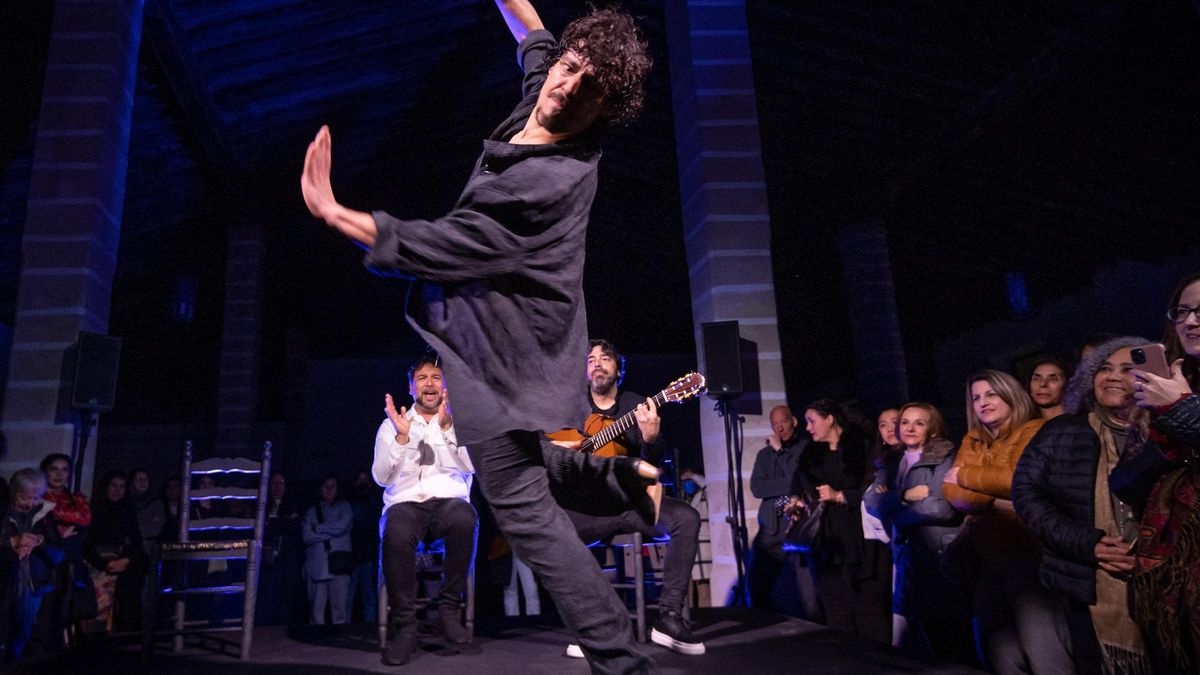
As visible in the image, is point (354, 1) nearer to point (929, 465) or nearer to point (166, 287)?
point (929, 465)

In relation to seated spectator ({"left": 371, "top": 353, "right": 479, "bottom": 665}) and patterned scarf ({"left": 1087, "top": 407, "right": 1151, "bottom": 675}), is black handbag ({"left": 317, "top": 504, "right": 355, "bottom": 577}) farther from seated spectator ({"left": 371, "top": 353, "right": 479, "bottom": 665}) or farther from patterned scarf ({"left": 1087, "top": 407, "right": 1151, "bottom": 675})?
patterned scarf ({"left": 1087, "top": 407, "right": 1151, "bottom": 675})

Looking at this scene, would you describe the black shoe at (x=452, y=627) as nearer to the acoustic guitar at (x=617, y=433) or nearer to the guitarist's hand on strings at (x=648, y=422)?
the acoustic guitar at (x=617, y=433)

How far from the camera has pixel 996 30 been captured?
261 inches

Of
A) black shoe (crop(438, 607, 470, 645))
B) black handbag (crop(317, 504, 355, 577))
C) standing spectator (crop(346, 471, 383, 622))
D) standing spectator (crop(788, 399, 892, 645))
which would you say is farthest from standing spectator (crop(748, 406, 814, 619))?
black handbag (crop(317, 504, 355, 577))

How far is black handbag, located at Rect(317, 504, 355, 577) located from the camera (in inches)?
287

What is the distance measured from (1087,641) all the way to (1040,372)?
1.15m

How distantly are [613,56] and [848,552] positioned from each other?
353cm

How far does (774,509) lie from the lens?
→ 4855 mm

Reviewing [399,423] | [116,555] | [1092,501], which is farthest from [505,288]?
[116,555]

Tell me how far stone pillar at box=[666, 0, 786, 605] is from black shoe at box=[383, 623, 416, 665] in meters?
2.56

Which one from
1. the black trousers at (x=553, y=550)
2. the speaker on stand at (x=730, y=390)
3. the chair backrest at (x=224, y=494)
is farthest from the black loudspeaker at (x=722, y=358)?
the black trousers at (x=553, y=550)

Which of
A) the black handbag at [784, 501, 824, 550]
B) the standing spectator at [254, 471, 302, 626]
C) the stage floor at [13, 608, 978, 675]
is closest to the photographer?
the stage floor at [13, 608, 978, 675]

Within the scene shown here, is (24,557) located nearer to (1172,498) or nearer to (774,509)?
(774,509)

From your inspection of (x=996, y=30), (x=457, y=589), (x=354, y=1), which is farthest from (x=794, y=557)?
(x=354, y=1)
